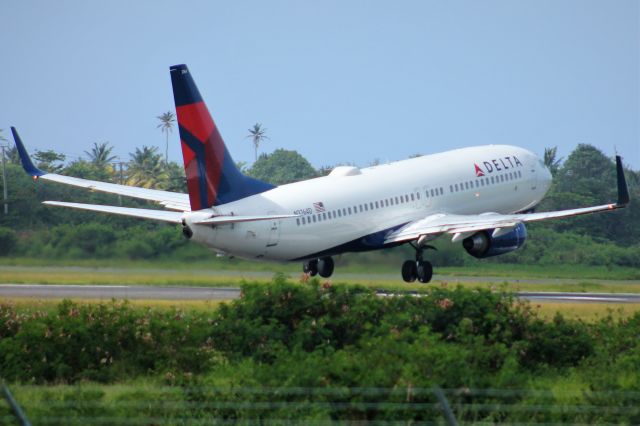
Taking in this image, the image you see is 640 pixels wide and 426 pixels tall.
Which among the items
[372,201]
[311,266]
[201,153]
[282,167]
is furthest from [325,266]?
[282,167]

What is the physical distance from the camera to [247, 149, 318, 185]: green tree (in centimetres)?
12484

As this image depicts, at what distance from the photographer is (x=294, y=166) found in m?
132

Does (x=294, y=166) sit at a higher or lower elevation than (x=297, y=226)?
higher

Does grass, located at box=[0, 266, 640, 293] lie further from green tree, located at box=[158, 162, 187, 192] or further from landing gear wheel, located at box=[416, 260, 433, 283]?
green tree, located at box=[158, 162, 187, 192]

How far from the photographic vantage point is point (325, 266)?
5231cm

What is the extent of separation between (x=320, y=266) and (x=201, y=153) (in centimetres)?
1035

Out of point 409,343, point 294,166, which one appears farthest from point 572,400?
point 294,166

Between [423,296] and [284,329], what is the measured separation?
12.0 ft

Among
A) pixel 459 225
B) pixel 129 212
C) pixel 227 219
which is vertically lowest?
pixel 459 225

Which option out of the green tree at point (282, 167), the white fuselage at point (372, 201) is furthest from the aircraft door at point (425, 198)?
the green tree at point (282, 167)

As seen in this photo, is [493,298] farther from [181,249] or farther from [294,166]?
[294,166]

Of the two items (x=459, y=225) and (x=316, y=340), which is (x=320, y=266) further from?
(x=316, y=340)

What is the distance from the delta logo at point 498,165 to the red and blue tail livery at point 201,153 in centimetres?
1479

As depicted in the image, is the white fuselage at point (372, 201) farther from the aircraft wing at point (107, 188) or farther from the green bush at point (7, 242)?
the green bush at point (7, 242)
